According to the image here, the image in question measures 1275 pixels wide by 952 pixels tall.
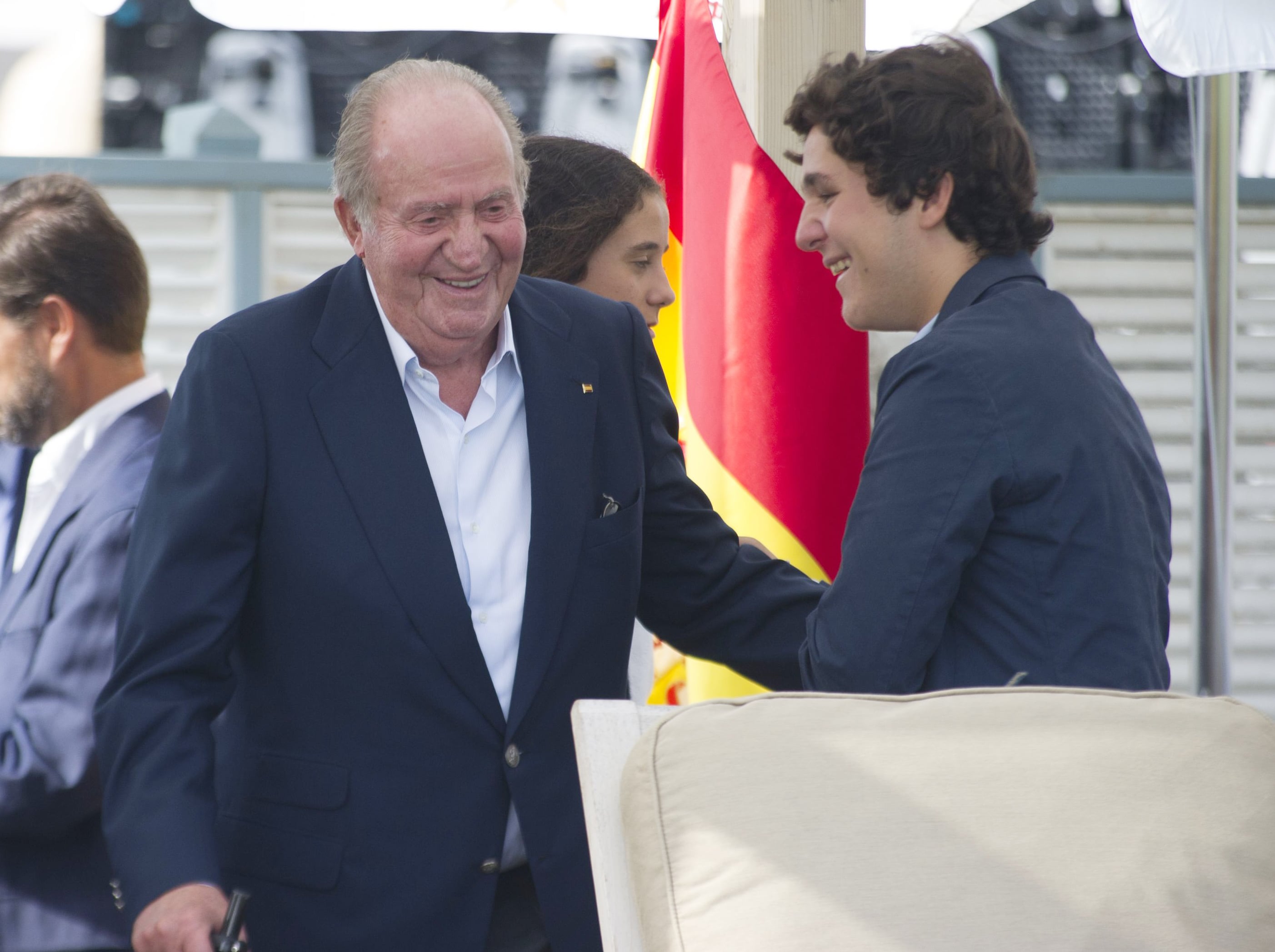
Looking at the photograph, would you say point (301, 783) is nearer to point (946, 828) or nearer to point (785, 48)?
point (946, 828)

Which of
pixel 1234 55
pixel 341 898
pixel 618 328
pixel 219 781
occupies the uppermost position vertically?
pixel 1234 55

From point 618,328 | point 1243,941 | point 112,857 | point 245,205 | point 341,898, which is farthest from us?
point 245,205

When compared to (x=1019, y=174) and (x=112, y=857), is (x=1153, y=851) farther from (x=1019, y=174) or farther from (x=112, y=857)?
(x=112, y=857)

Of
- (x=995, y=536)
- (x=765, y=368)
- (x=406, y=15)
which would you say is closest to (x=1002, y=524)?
(x=995, y=536)

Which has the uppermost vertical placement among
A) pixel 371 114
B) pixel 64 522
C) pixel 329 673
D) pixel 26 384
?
pixel 371 114

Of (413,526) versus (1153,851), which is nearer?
(1153,851)

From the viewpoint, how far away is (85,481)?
216cm

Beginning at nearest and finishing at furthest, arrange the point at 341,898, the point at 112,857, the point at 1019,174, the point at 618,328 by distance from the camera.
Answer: the point at 112,857, the point at 341,898, the point at 1019,174, the point at 618,328

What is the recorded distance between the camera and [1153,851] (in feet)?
4.32

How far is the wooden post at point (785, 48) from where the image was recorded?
7.69 ft

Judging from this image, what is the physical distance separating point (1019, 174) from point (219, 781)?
1276mm

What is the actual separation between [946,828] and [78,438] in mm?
1581

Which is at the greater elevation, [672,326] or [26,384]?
[672,326]

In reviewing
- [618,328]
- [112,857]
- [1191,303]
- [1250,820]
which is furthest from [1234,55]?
[1191,303]
